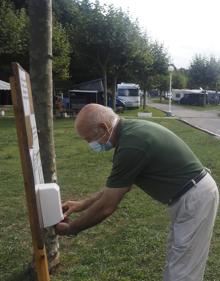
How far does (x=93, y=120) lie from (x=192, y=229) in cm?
99

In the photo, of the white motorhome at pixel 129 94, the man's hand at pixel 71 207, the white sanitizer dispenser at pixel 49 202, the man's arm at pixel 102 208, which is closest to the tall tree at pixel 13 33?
the white motorhome at pixel 129 94

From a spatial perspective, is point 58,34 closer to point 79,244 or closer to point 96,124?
point 79,244

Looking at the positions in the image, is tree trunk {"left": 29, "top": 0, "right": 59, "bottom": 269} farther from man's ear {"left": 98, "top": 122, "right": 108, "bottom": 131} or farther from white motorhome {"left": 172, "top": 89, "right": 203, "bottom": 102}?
white motorhome {"left": 172, "top": 89, "right": 203, "bottom": 102}

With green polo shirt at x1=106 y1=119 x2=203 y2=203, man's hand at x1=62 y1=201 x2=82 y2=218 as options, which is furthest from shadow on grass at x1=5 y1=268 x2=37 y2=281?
green polo shirt at x1=106 y1=119 x2=203 y2=203

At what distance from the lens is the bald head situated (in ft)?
10.9

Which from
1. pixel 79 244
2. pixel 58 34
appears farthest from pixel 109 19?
pixel 79 244

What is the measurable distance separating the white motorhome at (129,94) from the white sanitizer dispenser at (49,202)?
49009 millimetres

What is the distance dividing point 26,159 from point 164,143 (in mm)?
896

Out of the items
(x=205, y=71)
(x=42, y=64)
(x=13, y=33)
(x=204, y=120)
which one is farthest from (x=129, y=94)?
(x=42, y=64)

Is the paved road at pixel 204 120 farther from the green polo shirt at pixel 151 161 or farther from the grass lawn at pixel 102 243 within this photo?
the green polo shirt at pixel 151 161

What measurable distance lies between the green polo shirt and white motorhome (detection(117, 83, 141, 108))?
48.9 metres

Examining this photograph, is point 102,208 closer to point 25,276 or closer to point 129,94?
point 25,276

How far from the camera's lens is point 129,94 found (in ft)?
177

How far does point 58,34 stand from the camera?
33.1 m
